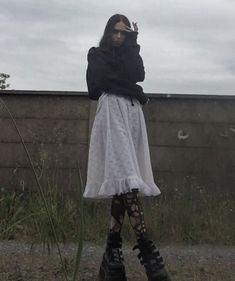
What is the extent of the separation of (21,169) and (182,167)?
196 centimetres

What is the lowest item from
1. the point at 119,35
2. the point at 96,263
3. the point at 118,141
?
the point at 96,263

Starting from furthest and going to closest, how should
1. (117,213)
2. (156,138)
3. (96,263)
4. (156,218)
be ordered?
(156,138) → (156,218) → (96,263) → (117,213)

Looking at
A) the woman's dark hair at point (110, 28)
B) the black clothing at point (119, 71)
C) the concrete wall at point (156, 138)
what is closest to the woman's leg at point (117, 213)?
the black clothing at point (119, 71)

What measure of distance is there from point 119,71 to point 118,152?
1.83 feet

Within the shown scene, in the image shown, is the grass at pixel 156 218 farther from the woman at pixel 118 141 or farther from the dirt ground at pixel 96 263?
the woman at pixel 118 141

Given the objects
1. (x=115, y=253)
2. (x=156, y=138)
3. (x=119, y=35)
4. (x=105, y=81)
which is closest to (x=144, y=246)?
(x=115, y=253)

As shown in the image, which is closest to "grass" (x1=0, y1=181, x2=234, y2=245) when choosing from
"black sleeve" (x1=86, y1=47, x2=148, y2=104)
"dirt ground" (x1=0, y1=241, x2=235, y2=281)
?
"dirt ground" (x1=0, y1=241, x2=235, y2=281)

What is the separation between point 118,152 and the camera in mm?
3670

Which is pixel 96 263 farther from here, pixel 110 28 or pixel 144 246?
pixel 110 28

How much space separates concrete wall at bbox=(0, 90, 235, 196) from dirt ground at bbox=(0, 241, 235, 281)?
65.6 inches

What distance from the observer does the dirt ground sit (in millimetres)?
4023

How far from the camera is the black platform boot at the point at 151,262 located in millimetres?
3502

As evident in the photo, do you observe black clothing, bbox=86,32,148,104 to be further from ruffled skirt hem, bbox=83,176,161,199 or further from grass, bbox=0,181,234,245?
grass, bbox=0,181,234,245

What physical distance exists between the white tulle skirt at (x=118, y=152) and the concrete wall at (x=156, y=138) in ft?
10.3
